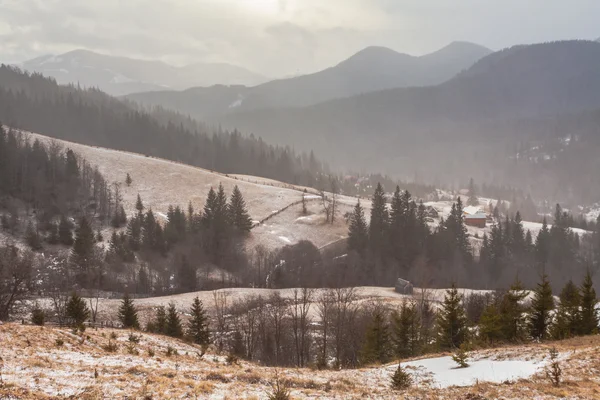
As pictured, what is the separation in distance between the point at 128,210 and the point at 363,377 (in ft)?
344

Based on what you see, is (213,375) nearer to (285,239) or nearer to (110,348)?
(110,348)

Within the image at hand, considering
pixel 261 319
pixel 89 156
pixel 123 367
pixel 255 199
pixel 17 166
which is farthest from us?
pixel 89 156

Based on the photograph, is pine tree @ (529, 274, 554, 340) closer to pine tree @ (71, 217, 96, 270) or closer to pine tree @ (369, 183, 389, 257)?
pine tree @ (369, 183, 389, 257)

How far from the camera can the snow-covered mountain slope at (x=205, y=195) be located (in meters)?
108

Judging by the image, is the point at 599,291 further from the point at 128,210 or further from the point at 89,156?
the point at 89,156

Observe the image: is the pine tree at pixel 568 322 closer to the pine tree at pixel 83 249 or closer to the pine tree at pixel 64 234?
the pine tree at pixel 83 249

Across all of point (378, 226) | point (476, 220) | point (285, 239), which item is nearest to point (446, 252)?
point (378, 226)

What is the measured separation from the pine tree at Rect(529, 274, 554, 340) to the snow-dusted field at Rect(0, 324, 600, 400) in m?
4.48

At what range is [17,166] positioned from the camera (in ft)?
364

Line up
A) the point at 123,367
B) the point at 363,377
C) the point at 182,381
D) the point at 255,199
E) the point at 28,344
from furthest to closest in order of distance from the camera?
the point at 255,199
the point at 363,377
the point at 28,344
the point at 123,367
the point at 182,381

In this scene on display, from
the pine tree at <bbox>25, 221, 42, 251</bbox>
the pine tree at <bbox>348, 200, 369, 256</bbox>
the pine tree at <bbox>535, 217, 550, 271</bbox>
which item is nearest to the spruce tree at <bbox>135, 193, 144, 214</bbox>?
the pine tree at <bbox>25, 221, 42, 251</bbox>

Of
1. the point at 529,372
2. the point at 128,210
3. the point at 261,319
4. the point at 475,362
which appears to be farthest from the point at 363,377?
the point at 128,210

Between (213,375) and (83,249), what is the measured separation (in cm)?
7453

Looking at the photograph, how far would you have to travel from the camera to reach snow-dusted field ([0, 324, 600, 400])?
14.8 metres
